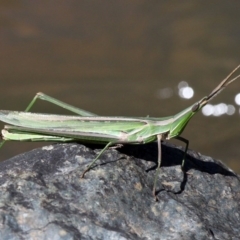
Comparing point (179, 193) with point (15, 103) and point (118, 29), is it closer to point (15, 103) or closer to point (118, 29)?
point (15, 103)

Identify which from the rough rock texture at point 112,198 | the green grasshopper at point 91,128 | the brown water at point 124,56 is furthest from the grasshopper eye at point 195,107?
the brown water at point 124,56

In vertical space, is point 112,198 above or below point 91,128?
below

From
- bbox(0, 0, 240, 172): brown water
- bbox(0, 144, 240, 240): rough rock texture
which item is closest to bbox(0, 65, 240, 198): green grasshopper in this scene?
bbox(0, 144, 240, 240): rough rock texture

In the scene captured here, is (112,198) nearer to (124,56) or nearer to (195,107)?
(195,107)

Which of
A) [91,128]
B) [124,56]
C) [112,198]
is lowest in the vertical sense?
[112,198]

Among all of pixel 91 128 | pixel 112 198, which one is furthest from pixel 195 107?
pixel 112 198

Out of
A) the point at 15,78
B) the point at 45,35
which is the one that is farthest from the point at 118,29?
the point at 15,78

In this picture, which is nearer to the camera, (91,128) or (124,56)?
(91,128)

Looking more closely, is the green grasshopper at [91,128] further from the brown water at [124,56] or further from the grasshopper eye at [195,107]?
the brown water at [124,56]
